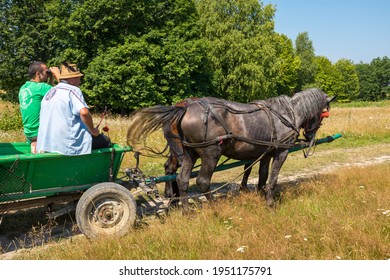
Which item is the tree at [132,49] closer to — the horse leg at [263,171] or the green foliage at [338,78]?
the horse leg at [263,171]

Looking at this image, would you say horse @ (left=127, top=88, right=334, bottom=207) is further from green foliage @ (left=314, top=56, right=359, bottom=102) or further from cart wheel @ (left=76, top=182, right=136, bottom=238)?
green foliage @ (left=314, top=56, right=359, bottom=102)

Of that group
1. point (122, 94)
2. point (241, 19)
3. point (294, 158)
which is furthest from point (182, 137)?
point (241, 19)

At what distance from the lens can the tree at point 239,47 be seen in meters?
30.1

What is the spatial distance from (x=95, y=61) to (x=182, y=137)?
16.8 m

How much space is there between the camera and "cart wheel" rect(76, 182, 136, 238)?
4.09 meters

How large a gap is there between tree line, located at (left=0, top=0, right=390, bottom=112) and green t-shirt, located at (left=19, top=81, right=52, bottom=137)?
587 inches

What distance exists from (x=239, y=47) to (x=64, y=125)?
27.8 metres

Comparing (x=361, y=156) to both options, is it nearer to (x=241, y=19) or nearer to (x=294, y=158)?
(x=294, y=158)

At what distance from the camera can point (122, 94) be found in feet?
66.3

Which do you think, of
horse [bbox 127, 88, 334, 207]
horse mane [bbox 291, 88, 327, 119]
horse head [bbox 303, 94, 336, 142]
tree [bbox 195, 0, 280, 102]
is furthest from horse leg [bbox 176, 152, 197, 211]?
tree [bbox 195, 0, 280, 102]

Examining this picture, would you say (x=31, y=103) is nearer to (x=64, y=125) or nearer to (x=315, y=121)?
(x=64, y=125)

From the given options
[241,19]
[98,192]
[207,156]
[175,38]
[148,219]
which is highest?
[241,19]

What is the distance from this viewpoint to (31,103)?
466cm

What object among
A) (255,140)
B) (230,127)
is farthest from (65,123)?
(255,140)
